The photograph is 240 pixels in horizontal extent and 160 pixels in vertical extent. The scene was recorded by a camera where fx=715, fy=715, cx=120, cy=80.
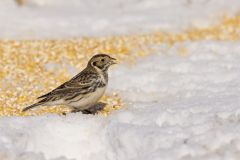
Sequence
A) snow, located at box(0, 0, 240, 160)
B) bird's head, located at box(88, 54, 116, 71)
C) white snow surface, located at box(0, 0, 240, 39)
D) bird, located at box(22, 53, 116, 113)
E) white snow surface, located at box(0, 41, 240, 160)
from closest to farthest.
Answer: white snow surface, located at box(0, 41, 240, 160), snow, located at box(0, 0, 240, 160), bird, located at box(22, 53, 116, 113), bird's head, located at box(88, 54, 116, 71), white snow surface, located at box(0, 0, 240, 39)

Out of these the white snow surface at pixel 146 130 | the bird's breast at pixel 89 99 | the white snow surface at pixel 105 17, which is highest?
the white snow surface at pixel 105 17

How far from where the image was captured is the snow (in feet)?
24.6

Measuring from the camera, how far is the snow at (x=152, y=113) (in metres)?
7.49

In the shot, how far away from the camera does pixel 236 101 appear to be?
28.5 ft

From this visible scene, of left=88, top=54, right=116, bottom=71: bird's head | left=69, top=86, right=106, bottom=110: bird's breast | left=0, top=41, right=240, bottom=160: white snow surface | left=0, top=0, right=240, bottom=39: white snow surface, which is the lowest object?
left=0, top=41, right=240, bottom=160: white snow surface

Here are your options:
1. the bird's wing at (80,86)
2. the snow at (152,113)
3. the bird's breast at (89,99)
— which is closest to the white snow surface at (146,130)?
the snow at (152,113)

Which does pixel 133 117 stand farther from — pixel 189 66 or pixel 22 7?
pixel 22 7

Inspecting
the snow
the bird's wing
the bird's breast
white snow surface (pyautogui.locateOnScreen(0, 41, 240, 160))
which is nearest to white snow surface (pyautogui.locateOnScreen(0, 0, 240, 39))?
the snow

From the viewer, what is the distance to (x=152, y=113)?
851cm

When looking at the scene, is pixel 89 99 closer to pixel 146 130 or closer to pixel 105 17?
pixel 146 130

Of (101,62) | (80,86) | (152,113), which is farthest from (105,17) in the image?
(152,113)

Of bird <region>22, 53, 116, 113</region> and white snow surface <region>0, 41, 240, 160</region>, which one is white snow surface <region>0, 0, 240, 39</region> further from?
bird <region>22, 53, 116, 113</region>

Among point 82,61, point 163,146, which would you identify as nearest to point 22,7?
point 82,61

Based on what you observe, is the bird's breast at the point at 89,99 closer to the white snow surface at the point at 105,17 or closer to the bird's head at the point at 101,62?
the bird's head at the point at 101,62
